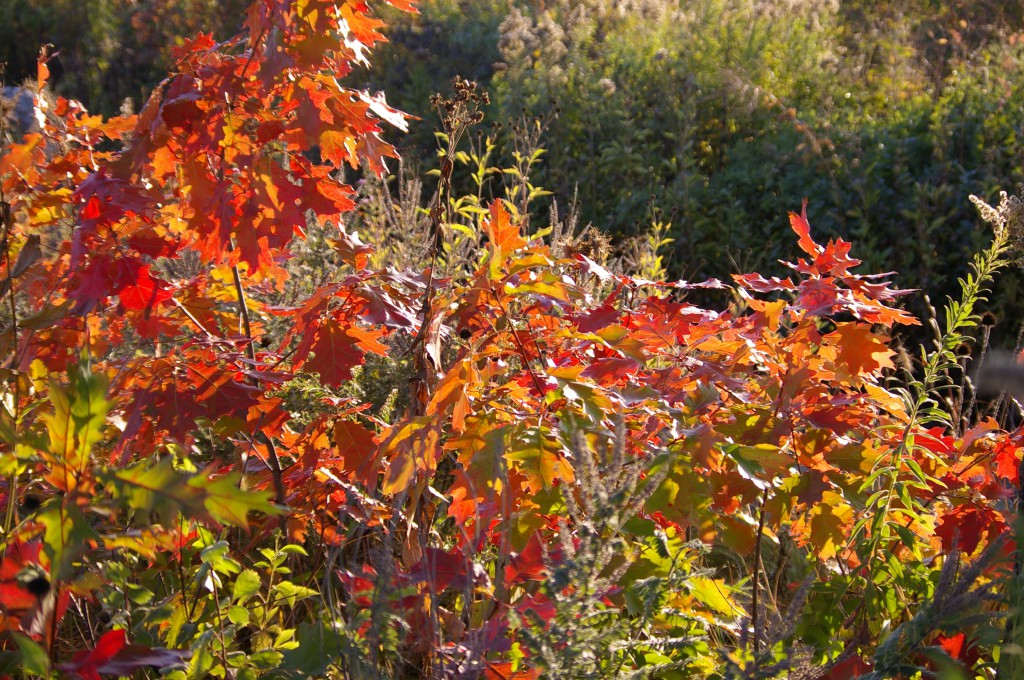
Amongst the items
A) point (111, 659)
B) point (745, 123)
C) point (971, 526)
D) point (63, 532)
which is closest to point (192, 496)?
point (63, 532)

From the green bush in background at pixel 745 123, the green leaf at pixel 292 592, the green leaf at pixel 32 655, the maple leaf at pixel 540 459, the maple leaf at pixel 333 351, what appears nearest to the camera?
the green leaf at pixel 32 655

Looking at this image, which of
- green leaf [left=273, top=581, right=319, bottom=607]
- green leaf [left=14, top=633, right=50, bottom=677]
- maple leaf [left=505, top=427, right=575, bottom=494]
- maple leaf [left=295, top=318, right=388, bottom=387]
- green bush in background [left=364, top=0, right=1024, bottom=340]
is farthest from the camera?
green bush in background [left=364, top=0, right=1024, bottom=340]

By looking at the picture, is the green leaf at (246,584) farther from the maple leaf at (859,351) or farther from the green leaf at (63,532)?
the maple leaf at (859,351)

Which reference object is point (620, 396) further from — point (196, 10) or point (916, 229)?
point (196, 10)

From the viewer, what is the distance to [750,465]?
1.53m

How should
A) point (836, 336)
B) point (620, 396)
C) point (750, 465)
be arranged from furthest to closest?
1. point (836, 336)
2. point (620, 396)
3. point (750, 465)

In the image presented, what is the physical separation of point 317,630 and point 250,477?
0.61m

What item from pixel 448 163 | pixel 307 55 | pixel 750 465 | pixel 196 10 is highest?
pixel 307 55

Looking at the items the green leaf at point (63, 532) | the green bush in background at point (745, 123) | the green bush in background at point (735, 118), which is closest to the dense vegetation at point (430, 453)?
the green leaf at point (63, 532)

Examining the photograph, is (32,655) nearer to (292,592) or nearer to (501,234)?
(292,592)

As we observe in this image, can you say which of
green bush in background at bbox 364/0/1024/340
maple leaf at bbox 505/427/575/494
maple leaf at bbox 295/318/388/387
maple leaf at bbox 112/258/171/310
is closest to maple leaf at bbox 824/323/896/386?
maple leaf at bbox 505/427/575/494

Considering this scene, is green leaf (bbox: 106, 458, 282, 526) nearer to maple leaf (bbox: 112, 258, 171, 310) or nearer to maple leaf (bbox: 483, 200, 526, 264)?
maple leaf (bbox: 483, 200, 526, 264)

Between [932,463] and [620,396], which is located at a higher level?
[620,396]

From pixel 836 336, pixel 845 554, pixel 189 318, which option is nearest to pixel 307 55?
pixel 189 318
